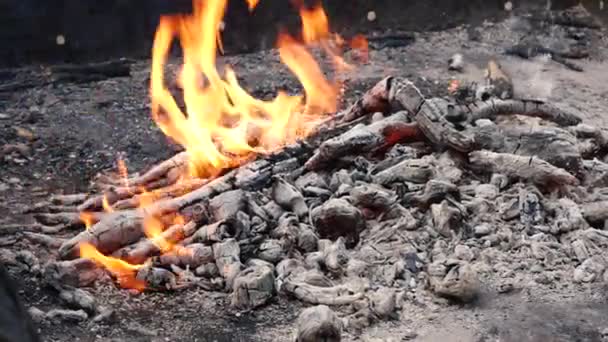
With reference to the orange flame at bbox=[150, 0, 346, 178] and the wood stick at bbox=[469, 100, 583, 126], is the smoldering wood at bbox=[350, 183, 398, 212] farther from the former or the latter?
the wood stick at bbox=[469, 100, 583, 126]

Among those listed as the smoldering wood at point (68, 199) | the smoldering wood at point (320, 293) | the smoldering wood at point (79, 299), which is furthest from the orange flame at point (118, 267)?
the smoldering wood at point (68, 199)

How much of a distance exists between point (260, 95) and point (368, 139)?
8.41ft

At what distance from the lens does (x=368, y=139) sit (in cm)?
578

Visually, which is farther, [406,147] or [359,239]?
[406,147]

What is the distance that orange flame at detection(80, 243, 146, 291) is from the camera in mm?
4863

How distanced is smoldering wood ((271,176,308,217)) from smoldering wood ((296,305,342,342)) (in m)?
1.05

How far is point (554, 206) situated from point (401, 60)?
3927mm

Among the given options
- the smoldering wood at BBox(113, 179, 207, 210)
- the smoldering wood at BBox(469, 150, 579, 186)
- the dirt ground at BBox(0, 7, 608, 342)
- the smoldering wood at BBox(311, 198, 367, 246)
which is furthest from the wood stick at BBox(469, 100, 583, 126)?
the smoldering wood at BBox(113, 179, 207, 210)

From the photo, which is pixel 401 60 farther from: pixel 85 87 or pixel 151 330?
pixel 151 330

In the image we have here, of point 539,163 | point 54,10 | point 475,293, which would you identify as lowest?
point 475,293

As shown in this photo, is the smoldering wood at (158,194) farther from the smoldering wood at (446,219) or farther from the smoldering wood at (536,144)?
the smoldering wood at (536,144)

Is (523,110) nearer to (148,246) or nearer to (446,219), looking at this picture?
(446,219)

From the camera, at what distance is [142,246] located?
5059 mm

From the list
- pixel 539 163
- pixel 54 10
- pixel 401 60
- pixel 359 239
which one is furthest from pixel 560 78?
pixel 54 10
